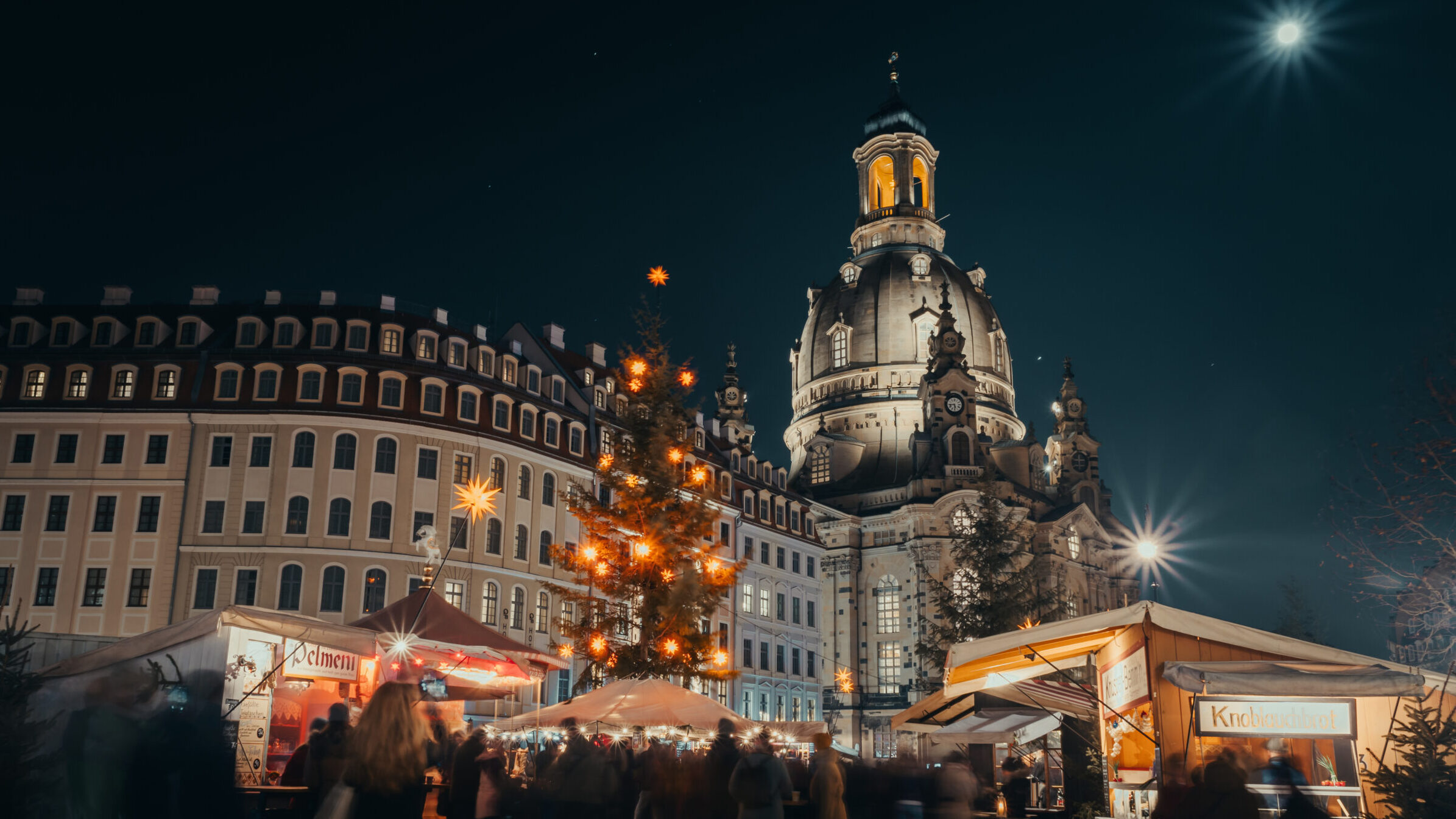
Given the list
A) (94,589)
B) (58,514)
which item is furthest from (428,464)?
(58,514)

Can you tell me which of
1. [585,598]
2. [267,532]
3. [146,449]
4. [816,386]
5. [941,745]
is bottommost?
[941,745]

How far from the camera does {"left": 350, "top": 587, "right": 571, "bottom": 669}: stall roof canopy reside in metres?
17.2

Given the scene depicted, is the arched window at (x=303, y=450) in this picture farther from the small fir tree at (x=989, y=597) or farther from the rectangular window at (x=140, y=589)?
the small fir tree at (x=989, y=597)

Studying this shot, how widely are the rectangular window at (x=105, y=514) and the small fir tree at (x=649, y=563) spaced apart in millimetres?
18979

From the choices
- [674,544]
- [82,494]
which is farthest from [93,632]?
[674,544]

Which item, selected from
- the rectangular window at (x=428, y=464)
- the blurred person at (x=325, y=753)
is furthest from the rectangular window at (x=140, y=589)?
the blurred person at (x=325, y=753)

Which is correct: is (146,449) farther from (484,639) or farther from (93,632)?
(484,639)

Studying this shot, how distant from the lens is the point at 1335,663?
1127 cm

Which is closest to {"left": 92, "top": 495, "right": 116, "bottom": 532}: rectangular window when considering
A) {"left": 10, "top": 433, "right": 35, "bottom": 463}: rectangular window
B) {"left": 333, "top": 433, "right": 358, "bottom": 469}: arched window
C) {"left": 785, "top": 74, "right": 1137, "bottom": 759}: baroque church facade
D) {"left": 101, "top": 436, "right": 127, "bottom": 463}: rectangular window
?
{"left": 101, "top": 436, "right": 127, "bottom": 463}: rectangular window

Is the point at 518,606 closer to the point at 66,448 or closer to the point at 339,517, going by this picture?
the point at 339,517

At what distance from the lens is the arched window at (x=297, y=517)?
39656 millimetres

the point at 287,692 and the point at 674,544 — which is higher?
the point at 674,544

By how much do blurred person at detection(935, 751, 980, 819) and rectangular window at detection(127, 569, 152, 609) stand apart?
1341 inches

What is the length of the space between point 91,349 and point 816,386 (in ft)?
197
